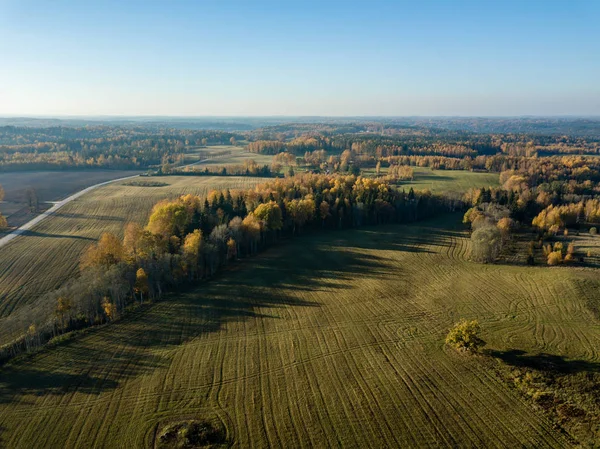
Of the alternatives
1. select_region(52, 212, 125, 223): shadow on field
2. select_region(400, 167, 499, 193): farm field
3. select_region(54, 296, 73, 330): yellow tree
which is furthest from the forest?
select_region(400, 167, 499, 193): farm field

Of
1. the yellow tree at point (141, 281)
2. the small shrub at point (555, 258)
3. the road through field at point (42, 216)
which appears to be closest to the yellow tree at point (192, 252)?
the yellow tree at point (141, 281)

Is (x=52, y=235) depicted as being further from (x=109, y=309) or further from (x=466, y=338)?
(x=466, y=338)

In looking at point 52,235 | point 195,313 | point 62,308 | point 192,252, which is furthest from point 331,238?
point 52,235

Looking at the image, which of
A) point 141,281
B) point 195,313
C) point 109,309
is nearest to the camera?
point 109,309

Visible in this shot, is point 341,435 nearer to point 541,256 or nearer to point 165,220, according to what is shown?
point 165,220

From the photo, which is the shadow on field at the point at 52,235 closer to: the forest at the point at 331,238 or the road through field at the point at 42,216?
the forest at the point at 331,238

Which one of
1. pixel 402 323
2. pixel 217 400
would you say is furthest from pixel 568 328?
pixel 217 400
